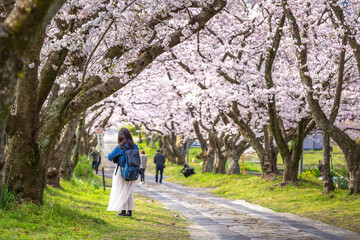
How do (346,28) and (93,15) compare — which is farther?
(346,28)

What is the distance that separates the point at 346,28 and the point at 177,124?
1026 inches

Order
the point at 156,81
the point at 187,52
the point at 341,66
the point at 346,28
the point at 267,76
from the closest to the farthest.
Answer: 1. the point at 346,28
2. the point at 341,66
3. the point at 267,76
4. the point at 187,52
5. the point at 156,81

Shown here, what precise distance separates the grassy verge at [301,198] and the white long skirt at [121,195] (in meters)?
4.80

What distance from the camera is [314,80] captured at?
680 inches

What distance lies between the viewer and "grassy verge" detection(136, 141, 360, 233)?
10.5 m

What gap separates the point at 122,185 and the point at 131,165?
0.58m

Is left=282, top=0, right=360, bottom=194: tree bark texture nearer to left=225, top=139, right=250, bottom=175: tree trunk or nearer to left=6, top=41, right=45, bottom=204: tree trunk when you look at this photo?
left=6, top=41, right=45, bottom=204: tree trunk

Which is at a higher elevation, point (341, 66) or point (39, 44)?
point (341, 66)

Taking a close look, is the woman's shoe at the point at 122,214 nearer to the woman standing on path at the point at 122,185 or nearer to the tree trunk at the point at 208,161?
the woman standing on path at the point at 122,185

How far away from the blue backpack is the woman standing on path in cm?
15

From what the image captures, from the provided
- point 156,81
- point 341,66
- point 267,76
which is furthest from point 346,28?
point 156,81

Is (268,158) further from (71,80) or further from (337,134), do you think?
(71,80)

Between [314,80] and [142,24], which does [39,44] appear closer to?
[142,24]

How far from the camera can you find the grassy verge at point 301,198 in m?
10.5
